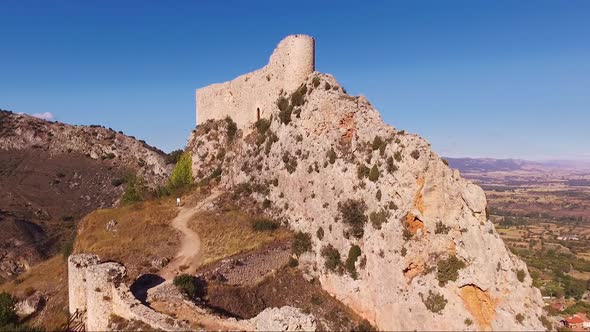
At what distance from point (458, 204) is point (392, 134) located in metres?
7.39

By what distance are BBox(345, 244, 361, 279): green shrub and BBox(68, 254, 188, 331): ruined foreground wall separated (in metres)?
13.3

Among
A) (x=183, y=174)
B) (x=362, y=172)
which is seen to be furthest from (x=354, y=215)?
(x=183, y=174)

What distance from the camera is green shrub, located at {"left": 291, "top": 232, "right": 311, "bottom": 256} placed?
34.0 metres

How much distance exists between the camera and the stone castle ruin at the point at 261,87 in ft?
133

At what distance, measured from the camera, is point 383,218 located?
28344 mm

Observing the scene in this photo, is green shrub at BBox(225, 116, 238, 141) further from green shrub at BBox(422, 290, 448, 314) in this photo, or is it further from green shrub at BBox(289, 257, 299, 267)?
green shrub at BBox(422, 290, 448, 314)

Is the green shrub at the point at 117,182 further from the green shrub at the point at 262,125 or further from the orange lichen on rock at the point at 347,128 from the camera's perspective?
the orange lichen on rock at the point at 347,128

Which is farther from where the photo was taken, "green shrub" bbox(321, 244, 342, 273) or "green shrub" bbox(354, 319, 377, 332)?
"green shrub" bbox(321, 244, 342, 273)

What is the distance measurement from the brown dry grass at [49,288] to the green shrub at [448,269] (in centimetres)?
2246

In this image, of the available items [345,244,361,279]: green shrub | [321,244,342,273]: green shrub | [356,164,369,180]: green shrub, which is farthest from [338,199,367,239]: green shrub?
[321,244,342,273]: green shrub

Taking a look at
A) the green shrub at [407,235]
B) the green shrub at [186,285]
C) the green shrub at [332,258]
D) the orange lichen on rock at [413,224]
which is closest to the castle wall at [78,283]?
the green shrub at [186,285]

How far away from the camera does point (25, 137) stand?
118750 mm

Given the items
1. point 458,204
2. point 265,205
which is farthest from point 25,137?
point 458,204

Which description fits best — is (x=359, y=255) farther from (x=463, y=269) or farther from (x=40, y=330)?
(x=40, y=330)
